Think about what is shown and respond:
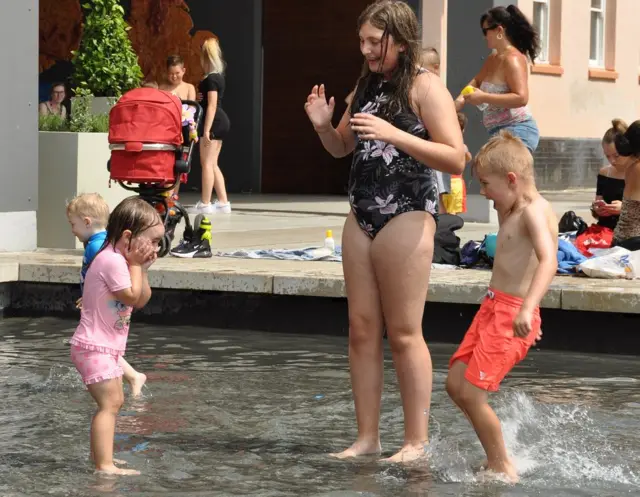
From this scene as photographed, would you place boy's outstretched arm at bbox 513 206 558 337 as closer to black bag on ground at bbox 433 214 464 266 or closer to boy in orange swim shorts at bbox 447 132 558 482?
boy in orange swim shorts at bbox 447 132 558 482

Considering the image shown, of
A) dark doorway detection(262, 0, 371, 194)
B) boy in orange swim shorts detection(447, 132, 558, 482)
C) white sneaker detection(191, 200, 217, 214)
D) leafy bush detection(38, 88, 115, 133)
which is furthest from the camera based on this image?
dark doorway detection(262, 0, 371, 194)

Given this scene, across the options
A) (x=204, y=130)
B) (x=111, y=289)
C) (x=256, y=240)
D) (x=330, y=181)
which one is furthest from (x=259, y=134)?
(x=111, y=289)

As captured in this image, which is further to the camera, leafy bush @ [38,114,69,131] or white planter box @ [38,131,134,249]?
leafy bush @ [38,114,69,131]

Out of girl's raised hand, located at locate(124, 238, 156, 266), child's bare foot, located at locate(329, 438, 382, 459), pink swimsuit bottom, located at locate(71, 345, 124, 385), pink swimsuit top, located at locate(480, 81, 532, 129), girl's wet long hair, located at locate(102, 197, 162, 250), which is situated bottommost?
child's bare foot, located at locate(329, 438, 382, 459)

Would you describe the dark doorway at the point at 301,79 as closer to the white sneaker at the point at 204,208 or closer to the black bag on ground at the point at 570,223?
the white sneaker at the point at 204,208

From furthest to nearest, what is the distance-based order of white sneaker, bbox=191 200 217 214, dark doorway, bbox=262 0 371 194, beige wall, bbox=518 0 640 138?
1. beige wall, bbox=518 0 640 138
2. dark doorway, bbox=262 0 371 194
3. white sneaker, bbox=191 200 217 214

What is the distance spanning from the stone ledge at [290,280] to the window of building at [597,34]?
16.1m

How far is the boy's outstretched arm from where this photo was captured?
17.7 ft

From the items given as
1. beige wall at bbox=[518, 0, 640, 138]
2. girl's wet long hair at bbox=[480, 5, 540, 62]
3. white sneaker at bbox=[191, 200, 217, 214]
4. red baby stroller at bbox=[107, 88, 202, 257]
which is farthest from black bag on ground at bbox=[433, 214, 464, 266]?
beige wall at bbox=[518, 0, 640, 138]

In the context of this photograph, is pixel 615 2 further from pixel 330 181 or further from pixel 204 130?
pixel 204 130

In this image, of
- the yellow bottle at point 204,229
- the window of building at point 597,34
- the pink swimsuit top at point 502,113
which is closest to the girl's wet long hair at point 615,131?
the pink swimsuit top at point 502,113

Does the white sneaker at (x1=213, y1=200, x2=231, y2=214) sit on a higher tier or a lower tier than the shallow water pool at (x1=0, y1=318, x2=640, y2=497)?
higher

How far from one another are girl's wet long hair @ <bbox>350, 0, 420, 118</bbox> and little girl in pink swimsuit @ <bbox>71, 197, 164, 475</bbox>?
1039 mm

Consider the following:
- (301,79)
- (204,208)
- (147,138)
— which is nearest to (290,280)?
(147,138)
